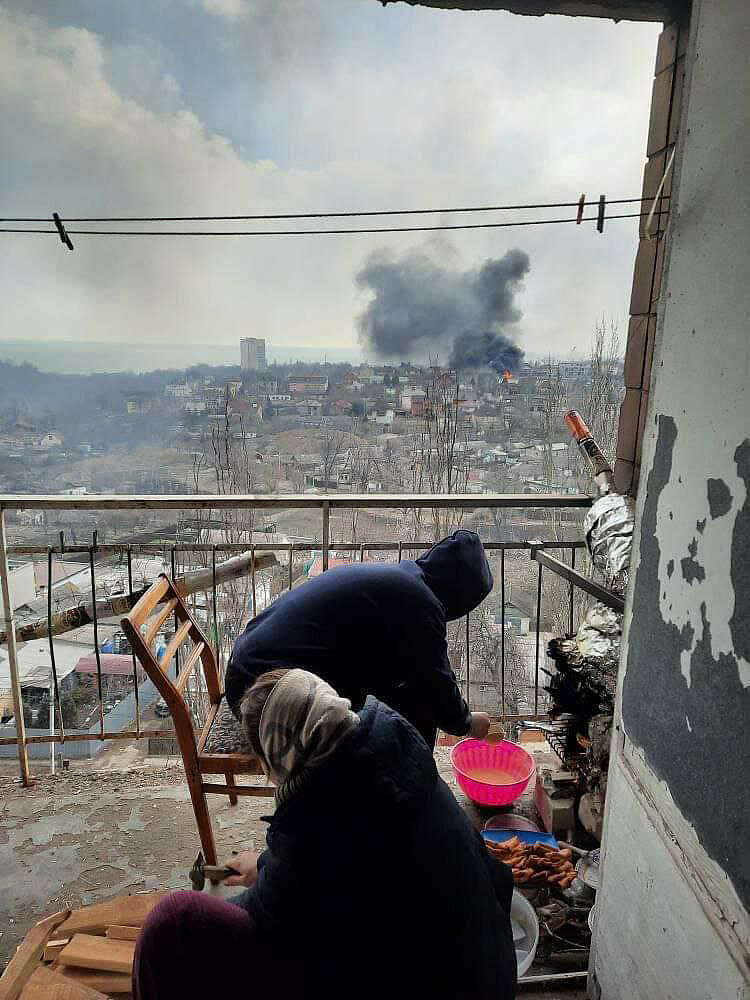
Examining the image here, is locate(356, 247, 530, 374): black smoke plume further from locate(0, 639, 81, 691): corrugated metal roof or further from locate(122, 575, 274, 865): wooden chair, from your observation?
locate(0, 639, 81, 691): corrugated metal roof

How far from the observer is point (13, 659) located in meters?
2.37

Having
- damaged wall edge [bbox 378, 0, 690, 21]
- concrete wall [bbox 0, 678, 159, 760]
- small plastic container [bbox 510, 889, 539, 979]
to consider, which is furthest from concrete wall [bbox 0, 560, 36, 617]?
damaged wall edge [bbox 378, 0, 690, 21]

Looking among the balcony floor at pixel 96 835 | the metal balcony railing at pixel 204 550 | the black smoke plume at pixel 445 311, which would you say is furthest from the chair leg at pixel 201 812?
the black smoke plume at pixel 445 311

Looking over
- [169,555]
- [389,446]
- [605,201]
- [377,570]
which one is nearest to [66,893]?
[169,555]

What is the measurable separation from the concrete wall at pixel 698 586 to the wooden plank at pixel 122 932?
3.96ft

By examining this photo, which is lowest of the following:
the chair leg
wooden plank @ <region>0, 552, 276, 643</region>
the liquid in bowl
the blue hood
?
the liquid in bowl

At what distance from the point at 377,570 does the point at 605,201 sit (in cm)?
181

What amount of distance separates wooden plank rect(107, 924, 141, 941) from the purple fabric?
0.70 m

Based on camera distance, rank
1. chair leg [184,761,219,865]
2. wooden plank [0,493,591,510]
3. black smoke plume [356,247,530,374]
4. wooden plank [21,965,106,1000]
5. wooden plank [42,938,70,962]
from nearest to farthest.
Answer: wooden plank [21,965,106,1000], wooden plank [42,938,70,962], chair leg [184,761,219,865], wooden plank [0,493,591,510], black smoke plume [356,247,530,374]

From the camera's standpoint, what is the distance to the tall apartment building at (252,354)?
3.74 m

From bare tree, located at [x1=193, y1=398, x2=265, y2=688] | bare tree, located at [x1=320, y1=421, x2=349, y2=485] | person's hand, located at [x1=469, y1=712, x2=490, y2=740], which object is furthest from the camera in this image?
bare tree, located at [x1=320, y1=421, x2=349, y2=485]

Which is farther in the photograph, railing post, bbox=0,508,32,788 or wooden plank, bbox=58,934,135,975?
railing post, bbox=0,508,32,788

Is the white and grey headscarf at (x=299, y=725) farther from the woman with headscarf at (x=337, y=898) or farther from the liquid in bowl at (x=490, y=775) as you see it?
the liquid in bowl at (x=490, y=775)

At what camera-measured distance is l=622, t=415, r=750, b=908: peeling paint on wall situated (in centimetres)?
85
